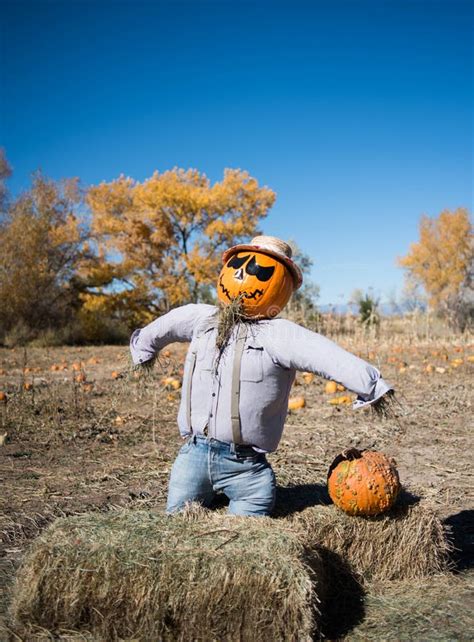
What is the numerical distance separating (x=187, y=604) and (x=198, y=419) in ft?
3.32

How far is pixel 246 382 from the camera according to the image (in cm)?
311


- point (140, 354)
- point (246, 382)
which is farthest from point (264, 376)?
point (140, 354)

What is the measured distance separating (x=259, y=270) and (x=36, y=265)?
58.9 ft

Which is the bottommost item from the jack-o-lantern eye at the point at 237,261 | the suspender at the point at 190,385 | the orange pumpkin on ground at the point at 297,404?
the orange pumpkin on ground at the point at 297,404

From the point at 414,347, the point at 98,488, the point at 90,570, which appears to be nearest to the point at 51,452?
the point at 98,488

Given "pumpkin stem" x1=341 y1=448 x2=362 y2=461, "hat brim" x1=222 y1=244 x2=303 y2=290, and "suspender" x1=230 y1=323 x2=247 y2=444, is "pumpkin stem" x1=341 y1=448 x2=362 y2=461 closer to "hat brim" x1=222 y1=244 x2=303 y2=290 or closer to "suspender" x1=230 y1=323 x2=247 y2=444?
"suspender" x1=230 y1=323 x2=247 y2=444

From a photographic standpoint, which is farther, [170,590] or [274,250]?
[274,250]

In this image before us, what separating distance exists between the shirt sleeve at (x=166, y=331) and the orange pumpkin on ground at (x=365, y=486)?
117cm

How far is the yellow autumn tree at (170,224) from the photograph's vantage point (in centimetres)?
2542

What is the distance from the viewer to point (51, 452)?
18.7 feet

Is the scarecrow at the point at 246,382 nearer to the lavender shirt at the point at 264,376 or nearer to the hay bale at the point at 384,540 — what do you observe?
the lavender shirt at the point at 264,376

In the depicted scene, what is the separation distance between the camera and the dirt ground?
2930 millimetres

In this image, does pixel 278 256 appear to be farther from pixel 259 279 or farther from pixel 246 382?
pixel 246 382

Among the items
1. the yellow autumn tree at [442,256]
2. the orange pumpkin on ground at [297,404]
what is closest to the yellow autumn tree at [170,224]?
the yellow autumn tree at [442,256]
